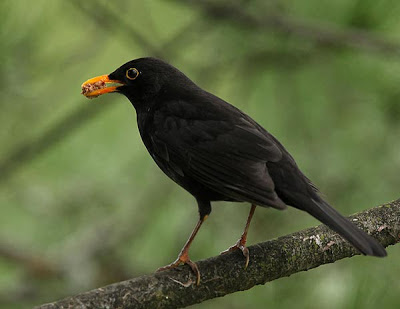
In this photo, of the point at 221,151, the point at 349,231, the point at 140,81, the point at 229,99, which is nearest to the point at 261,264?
the point at 349,231

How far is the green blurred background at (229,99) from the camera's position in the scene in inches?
209

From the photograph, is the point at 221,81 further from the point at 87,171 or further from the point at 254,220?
the point at 254,220

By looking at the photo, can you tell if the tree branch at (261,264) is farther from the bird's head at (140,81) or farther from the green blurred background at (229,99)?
the bird's head at (140,81)

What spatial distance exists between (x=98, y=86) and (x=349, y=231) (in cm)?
202

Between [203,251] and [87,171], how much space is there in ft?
7.65

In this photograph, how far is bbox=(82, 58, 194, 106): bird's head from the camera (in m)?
4.63

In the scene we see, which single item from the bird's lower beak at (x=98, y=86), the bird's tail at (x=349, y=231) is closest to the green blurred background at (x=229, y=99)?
the bird's tail at (x=349, y=231)

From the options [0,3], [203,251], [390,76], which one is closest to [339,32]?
[390,76]

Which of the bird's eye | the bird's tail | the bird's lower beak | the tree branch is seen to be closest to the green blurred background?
the tree branch

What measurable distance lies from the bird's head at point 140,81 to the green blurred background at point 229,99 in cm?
91

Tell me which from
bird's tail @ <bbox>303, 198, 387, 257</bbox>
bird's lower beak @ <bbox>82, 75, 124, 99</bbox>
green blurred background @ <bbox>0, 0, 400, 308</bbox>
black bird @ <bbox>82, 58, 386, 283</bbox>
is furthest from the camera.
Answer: green blurred background @ <bbox>0, 0, 400, 308</bbox>

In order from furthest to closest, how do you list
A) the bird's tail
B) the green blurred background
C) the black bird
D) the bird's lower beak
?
1. the green blurred background
2. the bird's lower beak
3. the black bird
4. the bird's tail

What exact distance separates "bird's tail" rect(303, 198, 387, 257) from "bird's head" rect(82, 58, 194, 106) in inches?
55.5

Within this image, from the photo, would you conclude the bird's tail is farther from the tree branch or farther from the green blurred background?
the green blurred background
